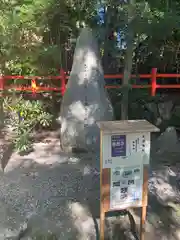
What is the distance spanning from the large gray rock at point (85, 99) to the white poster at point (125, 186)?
7.73 ft

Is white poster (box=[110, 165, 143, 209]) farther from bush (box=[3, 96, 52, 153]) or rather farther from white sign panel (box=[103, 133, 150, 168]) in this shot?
bush (box=[3, 96, 52, 153])

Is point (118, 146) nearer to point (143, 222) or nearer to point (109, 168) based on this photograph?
point (109, 168)

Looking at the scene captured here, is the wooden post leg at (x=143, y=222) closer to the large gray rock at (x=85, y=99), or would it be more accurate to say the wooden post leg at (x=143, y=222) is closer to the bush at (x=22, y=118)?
the large gray rock at (x=85, y=99)

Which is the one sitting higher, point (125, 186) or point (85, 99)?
point (85, 99)

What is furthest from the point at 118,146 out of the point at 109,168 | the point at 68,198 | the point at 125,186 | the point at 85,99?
the point at 85,99

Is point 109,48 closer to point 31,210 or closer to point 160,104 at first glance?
point 160,104

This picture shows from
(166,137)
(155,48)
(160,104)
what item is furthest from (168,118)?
(155,48)

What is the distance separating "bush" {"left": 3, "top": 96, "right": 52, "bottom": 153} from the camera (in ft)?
15.9

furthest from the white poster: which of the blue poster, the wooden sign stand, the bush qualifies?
the bush

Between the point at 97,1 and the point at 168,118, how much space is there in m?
3.13

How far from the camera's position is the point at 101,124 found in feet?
8.41

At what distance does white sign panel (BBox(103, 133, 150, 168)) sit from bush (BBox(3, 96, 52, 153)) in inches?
105

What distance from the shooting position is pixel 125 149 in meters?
2.50

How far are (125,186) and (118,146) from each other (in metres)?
0.41
